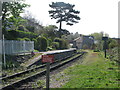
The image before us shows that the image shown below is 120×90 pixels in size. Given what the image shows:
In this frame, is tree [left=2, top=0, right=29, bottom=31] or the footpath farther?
tree [left=2, top=0, right=29, bottom=31]

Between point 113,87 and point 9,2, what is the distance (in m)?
15.5

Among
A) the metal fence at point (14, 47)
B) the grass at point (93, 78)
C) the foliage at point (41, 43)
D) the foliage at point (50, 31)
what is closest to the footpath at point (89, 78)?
the grass at point (93, 78)

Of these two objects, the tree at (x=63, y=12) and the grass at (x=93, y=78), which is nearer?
the grass at (x=93, y=78)

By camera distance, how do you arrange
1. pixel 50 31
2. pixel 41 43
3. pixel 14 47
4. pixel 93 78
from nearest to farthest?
pixel 93 78 → pixel 14 47 → pixel 41 43 → pixel 50 31

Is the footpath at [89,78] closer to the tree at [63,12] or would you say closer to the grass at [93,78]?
the grass at [93,78]

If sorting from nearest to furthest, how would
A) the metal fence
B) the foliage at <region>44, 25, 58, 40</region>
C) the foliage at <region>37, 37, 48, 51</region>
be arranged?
the metal fence
the foliage at <region>37, 37, 48, 51</region>
the foliage at <region>44, 25, 58, 40</region>

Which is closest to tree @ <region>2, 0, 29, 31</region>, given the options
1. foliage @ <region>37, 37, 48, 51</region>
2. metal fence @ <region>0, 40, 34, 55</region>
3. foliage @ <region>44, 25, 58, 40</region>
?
metal fence @ <region>0, 40, 34, 55</region>

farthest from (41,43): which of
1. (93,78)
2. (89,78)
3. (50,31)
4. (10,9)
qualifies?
(93,78)

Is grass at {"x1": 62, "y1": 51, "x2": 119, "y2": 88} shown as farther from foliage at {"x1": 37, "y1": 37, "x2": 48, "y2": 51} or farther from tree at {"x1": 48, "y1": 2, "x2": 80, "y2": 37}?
tree at {"x1": 48, "y1": 2, "x2": 80, "y2": 37}

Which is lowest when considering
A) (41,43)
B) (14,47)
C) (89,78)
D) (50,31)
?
(89,78)

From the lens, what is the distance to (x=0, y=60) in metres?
14.4

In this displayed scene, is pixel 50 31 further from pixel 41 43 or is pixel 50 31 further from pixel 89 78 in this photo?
pixel 89 78

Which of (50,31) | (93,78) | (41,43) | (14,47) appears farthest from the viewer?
(50,31)

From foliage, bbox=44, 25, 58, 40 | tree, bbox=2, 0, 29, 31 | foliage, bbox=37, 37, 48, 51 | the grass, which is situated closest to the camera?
the grass
